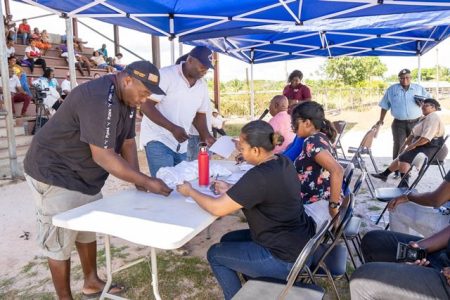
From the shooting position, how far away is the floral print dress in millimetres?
2678

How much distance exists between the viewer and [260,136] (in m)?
2.02

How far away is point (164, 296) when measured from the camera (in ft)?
8.91

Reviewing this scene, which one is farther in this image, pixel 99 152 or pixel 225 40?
pixel 225 40

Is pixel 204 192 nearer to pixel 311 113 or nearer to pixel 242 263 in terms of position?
pixel 242 263

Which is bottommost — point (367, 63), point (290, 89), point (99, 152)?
point (99, 152)

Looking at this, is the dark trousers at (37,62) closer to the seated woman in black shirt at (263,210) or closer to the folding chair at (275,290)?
the seated woman in black shirt at (263,210)

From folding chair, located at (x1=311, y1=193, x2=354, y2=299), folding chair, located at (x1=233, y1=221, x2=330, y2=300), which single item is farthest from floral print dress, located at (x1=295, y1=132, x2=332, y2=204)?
folding chair, located at (x1=233, y1=221, x2=330, y2=300)

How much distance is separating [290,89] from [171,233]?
6.37 meters

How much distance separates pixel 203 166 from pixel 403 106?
205 inches

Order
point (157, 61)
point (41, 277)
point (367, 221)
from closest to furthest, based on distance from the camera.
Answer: point (41, 277), point (367, 221), point (157, 61)

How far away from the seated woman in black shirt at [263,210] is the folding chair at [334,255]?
12cm

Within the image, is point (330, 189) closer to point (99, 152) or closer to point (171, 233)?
point (171, 233)

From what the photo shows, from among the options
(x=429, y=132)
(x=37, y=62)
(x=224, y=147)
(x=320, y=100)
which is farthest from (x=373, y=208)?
(x=320, y=100)

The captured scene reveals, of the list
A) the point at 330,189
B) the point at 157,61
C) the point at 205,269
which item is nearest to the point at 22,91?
the point at 157,61
